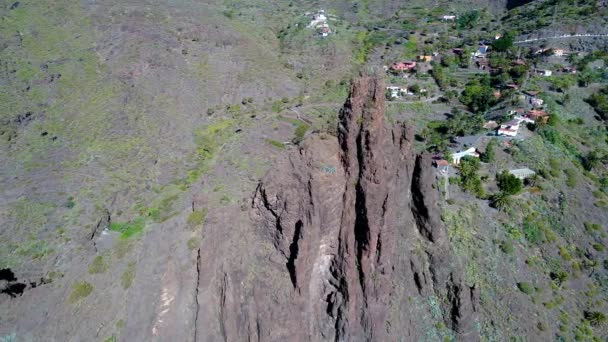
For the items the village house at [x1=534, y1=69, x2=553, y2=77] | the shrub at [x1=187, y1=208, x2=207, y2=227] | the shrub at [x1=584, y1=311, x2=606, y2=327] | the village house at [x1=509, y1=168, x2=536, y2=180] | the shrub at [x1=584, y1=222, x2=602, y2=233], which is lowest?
the shrub at [x1=584, y1=311, x2=606, y2=327]

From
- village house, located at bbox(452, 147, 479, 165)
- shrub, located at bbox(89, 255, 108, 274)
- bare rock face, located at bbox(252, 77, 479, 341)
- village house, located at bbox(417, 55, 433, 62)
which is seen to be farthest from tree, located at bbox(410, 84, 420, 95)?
shrub, located at bbox(89, 255, 108, 274)

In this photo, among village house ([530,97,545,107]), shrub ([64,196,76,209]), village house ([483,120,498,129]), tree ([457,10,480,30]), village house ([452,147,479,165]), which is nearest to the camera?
shrub ([64,196,76,209])

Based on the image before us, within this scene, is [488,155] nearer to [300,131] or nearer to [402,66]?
[300,131]

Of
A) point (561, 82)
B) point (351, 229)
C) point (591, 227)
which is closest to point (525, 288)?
point (591, 227)

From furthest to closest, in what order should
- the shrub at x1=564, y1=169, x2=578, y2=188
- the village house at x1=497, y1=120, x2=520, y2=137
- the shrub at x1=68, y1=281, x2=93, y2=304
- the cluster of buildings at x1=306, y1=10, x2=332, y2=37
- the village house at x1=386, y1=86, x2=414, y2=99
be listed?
the cluster of buildings at x1=306, y1=10, x2=332, y2=37
the village house at x1=386, y1=86, x2=414, y2=99
the village house at x1=497, y1=120, x2=520, y2=137
the shrub at x1=564, y1=169, x2=578, y2=188
the shrub at x1=68, y1=281, x2=93, y2=304

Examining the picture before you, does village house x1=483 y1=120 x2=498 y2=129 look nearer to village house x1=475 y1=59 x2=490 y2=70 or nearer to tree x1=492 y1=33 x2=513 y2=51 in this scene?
village house x1=475 y1=59 x2=490 y2=70

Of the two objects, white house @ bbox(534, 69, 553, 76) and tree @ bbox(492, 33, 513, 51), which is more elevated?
tree @ bbox(492, 33, 513, 51)

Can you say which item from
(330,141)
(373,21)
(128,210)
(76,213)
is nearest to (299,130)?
(128,210)
